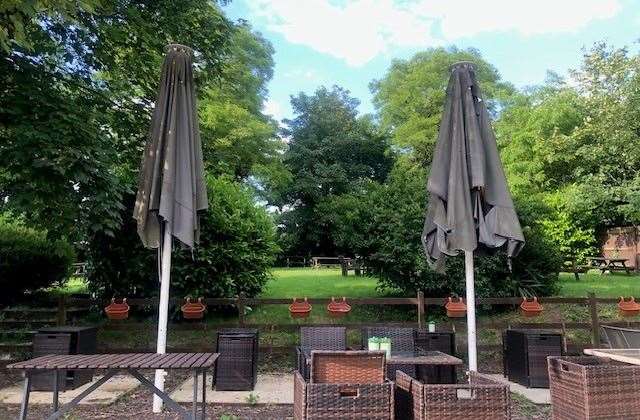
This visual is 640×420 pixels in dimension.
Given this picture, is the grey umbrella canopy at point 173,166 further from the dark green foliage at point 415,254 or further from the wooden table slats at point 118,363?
the dark green foliage at point 415,254

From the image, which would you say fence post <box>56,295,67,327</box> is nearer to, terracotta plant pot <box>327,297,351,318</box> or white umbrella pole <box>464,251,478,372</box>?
terracotta plant pot <box>327,297,351,318</box>

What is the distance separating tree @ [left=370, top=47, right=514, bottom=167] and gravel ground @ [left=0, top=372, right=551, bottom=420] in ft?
68.1

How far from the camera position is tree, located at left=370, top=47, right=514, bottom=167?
2578 centimetres

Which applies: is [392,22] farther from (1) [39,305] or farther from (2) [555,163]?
(2) [555,163]

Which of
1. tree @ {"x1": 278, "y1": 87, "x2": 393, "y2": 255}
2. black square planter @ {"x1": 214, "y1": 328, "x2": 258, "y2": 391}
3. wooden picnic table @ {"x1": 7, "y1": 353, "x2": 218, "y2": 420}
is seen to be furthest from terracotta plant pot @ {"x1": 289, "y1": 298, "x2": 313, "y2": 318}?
tree @ {"x1": 278, "y1": 87, "x2": 393, "y2": 255}

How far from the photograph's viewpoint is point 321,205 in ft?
99.9

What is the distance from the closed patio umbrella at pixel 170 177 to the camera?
471cm

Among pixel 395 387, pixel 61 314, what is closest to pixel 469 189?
pixel 395 387

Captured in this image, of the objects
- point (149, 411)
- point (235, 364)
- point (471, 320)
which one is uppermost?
point (471, 320)

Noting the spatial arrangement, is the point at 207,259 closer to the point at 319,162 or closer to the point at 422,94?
the point at 422,94

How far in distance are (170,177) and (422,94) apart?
79.8 ft

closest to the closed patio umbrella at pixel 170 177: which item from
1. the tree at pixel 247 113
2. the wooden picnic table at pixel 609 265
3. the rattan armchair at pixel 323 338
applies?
the rattan armchair at pixel 323 338

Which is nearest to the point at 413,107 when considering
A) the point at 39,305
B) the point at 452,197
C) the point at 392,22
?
the point at 392,22

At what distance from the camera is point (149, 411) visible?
4898mm
